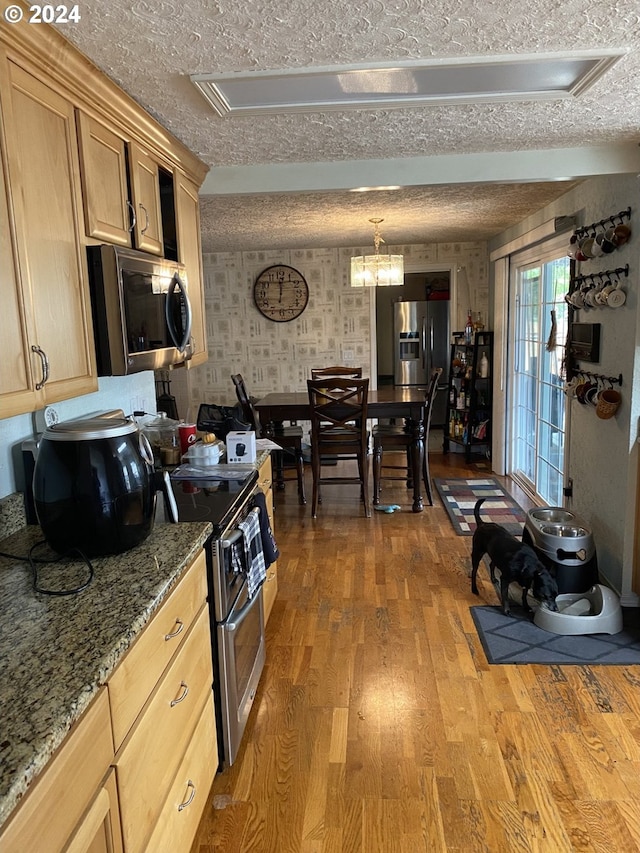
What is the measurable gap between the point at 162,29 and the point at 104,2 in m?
0.17

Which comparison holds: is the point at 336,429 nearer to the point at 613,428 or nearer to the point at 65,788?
the point at 613,428

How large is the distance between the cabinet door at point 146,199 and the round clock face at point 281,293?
4.07 metres

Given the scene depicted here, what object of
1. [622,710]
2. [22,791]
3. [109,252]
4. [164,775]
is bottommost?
[622,710]

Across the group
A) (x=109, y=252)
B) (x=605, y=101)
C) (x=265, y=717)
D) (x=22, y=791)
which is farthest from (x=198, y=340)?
(x=22, y=791)

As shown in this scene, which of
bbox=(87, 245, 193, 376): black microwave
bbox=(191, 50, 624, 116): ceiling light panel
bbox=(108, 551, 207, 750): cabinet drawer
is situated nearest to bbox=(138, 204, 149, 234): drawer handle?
bbox=(87, 245, 193, 376): black microwave

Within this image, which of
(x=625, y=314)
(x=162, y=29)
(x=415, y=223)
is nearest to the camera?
(x=162, y=29)

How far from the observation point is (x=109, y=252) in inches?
73.0

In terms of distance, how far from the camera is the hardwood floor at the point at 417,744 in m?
1.77

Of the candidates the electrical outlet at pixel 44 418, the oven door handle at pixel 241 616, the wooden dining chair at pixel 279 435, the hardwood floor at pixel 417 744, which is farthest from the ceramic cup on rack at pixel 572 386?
the electrical outlet at pixel 44 418

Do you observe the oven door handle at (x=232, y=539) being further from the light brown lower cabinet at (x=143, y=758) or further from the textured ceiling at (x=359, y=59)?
the textured ceiling at (x=359, y=59)

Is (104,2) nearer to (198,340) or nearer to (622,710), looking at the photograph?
(198,340)

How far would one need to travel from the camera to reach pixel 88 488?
5.03 feet

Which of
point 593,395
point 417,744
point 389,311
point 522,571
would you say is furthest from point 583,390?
point 389,311

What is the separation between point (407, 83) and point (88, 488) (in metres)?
1.58
